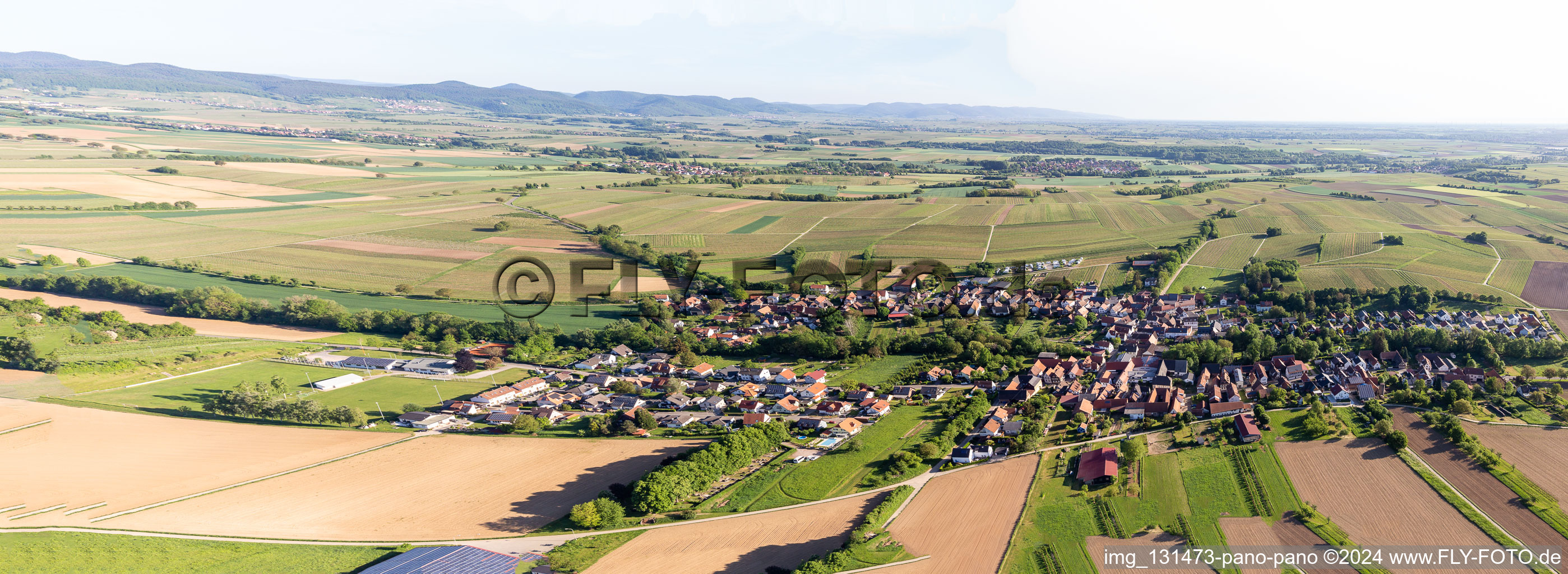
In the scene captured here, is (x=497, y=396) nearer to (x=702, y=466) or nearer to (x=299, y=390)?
(x=299, y=390)

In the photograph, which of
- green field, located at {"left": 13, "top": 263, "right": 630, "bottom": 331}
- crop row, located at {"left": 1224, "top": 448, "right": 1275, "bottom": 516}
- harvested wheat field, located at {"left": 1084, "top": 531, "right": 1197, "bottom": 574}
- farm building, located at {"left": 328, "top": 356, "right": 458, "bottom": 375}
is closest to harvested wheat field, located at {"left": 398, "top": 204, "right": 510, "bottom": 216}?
green field, located at {"left": 13, "top": 263, "right": 630, "bottom": 331}

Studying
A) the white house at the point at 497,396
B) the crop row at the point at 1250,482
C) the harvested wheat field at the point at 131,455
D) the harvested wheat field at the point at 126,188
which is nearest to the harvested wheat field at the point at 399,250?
the harvested wheat field at the point at 126,188

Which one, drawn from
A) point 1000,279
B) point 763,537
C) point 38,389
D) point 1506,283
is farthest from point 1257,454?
point 38,389

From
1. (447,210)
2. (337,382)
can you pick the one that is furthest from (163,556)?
(447,210)

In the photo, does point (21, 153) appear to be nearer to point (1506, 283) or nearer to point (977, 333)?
point (977, 333)

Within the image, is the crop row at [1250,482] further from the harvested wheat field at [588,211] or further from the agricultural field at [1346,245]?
the harvested wheat field at [588,211]
